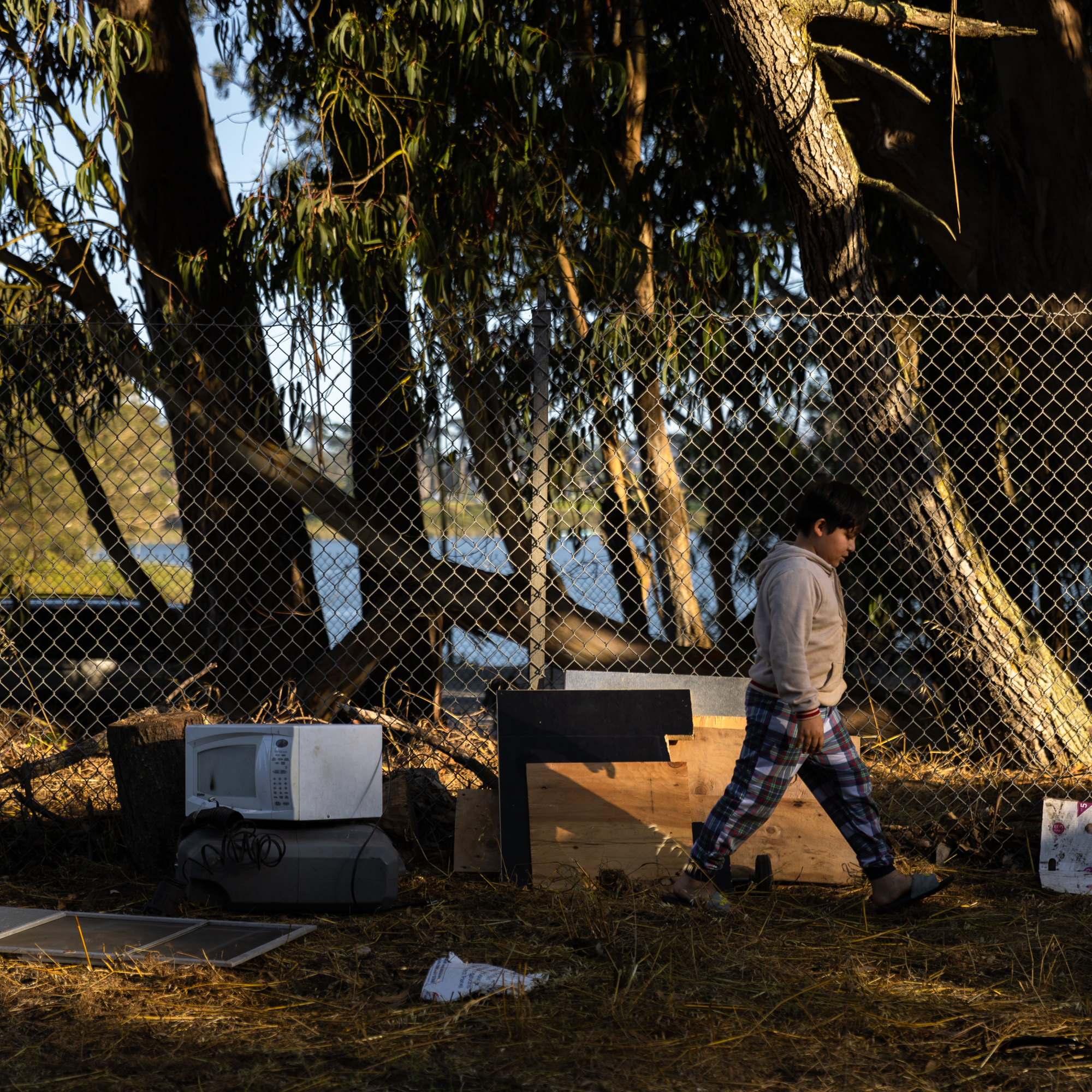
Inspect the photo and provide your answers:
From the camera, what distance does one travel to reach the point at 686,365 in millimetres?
5070

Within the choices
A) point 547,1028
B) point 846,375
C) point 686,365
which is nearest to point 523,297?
point 686,365

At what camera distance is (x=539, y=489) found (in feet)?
12.4

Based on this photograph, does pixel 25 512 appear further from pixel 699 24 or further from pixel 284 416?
pixel 699 24

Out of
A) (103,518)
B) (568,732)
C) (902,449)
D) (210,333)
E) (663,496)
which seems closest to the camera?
(568,732)

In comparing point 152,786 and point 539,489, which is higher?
point 539,489

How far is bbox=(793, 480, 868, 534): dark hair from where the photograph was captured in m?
2.97

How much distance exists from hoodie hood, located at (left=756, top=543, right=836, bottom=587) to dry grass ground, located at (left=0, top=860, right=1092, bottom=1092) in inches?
41.9

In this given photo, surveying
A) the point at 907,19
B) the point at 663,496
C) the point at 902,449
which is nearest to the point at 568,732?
the point at 663,496

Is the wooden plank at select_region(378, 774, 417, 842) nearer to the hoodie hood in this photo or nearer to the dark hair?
the hoodie hood

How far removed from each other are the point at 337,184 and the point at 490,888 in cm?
332

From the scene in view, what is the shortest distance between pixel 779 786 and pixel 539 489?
1389 millimetres

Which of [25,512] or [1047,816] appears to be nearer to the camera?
[1047,816]

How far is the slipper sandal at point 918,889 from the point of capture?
3.03m

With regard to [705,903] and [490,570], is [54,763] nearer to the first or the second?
[490,570]
